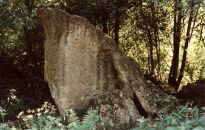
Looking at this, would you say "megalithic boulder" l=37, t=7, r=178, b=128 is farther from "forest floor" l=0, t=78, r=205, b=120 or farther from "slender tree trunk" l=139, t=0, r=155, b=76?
"slender tree trunk" l=139, t=0, r=155, b=76

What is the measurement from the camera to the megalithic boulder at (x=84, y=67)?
11.3 meters

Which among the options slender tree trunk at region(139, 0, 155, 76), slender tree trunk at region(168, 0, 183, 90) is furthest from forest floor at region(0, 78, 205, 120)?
slender tree trunk at region(139, 0, 155, 76)

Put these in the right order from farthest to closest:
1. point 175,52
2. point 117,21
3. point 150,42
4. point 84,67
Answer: point 150,42, point 175,52, point 117,21, point 84,67

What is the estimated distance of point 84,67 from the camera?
11633 millimetres

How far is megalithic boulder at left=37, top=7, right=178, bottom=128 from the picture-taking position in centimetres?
1132

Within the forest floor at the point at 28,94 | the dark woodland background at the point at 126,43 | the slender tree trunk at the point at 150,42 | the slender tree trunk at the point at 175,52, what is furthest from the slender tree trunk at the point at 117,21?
the forest floor at the point at 28,94

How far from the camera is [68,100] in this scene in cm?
1166

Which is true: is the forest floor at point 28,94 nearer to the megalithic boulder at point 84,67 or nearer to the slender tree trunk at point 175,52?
the megalithic boulder at point 84,67

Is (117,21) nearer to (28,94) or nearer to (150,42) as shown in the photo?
(150,42)

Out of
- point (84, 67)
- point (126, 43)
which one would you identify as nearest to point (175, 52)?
point (126, 43)

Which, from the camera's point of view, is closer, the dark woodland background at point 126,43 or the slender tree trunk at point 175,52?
the dark woodland background at point 126,43

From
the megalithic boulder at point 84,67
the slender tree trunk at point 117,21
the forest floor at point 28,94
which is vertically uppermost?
A: the slender tree trunk at point 117,21

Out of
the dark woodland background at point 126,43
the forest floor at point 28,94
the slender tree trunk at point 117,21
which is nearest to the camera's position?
the forest floor at point 28,94

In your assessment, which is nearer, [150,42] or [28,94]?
[28,94]
